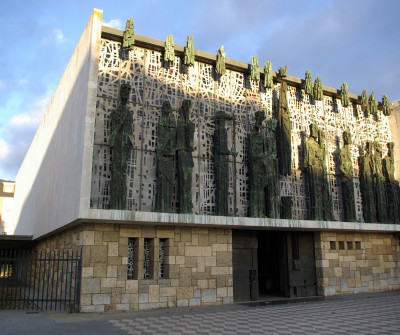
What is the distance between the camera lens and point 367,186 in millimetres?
17438

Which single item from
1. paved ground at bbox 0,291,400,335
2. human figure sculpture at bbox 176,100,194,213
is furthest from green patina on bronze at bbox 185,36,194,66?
paved ground at bbox 0,291,400,335

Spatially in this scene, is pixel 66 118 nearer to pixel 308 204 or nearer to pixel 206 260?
pixel 206 260

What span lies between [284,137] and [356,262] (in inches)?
259

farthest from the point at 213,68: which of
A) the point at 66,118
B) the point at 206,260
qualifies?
the point at 206,260

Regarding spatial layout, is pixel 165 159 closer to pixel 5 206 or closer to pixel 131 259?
pixel 131 259

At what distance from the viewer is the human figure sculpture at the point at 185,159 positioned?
12.6 metres

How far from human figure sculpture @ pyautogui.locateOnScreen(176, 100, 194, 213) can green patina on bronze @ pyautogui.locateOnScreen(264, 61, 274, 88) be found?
4060 millimetres

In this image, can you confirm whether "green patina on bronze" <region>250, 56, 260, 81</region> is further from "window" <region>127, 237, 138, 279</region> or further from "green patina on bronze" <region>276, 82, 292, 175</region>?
"window" <region>127, 237, 138, 279</region>

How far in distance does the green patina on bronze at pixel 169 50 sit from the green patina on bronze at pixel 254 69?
346 centimetres

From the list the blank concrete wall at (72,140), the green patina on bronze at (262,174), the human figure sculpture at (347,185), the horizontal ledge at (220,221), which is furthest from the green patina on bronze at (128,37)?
the human figure sculpture at (347,185)

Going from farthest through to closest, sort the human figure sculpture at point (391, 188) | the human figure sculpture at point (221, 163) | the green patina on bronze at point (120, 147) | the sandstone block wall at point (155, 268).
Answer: the human figure sculpture at point (391, 188) → the human figure sculpture at point (221, 163) → the green patina on bronze at point (120, 147) → the sandstone block wall at point (155, 268)

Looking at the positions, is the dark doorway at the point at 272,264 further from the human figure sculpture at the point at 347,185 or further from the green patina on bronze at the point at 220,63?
the green patina on bronze at the point at 220,63

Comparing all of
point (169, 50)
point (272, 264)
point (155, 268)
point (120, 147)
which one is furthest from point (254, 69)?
point (272, 264)

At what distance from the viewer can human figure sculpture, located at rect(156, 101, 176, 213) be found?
12281 millimetres
